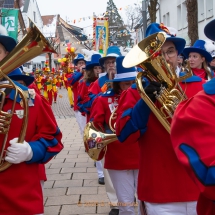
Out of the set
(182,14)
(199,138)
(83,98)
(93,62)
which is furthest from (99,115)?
(182,14)

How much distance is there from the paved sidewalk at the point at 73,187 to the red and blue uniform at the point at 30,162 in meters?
2.01

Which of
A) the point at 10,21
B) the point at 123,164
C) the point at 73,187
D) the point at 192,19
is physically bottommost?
the point at 73,187

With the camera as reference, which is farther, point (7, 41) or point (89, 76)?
point (89, 76)

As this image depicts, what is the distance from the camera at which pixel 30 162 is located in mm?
2852

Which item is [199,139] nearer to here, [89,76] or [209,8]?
[89,76]

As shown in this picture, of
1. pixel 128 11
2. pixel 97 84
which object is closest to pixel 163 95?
pixel 97 84

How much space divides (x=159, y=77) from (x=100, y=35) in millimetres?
9464

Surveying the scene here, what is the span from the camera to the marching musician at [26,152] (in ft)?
9.05

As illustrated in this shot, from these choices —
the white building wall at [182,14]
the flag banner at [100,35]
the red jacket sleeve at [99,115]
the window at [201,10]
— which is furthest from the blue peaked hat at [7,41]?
the window at [201,10]

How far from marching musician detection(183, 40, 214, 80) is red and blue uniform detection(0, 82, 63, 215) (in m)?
3.19

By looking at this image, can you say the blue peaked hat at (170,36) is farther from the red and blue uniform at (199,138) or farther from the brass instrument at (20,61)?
the red and blue uniform at (199,138)

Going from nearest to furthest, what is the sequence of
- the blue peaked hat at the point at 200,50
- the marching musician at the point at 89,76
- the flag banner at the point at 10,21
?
1. the blue peaked hat at the point at 200,50
2. the marching musician at the point at 89,76
3. the flag banner at the point at 10,21

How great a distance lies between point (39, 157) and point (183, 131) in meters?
1.42

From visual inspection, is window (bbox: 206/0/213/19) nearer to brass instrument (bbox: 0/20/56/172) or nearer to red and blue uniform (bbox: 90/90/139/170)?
red and blue uniform (bbox: 90/90/139/170)
